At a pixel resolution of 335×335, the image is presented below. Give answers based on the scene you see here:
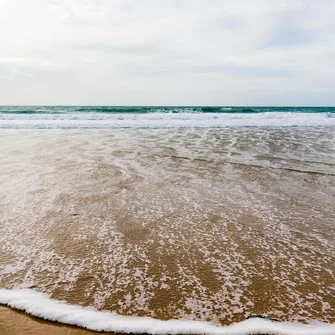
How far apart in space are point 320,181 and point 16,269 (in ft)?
15.4

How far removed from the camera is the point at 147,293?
211 cm

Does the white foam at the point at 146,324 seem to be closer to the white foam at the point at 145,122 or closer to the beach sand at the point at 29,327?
the beach sand at the point at 29,327

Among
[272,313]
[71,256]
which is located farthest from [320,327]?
[71,256]

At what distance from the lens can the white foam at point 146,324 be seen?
1784 mm

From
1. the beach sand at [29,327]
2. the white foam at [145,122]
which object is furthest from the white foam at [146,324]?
the white foam at [145,122]

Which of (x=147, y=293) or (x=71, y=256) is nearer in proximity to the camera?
(x=147, y=293)

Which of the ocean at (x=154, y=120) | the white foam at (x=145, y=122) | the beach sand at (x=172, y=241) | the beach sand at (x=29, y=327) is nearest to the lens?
the beach sand at (x=29, y=327)

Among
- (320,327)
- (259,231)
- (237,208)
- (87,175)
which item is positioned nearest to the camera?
(320,327)

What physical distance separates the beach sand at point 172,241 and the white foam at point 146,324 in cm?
5

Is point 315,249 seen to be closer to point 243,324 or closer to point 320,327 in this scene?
point 320,327

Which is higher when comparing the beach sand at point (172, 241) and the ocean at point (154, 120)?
the beach sand at point (172, 241)

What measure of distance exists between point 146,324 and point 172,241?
1098mm

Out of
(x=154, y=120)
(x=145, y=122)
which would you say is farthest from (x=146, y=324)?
(x=154, y=120)

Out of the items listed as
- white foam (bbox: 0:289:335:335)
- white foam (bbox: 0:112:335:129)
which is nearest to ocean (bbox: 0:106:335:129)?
white foam (bbox: 0:112:335:129)
